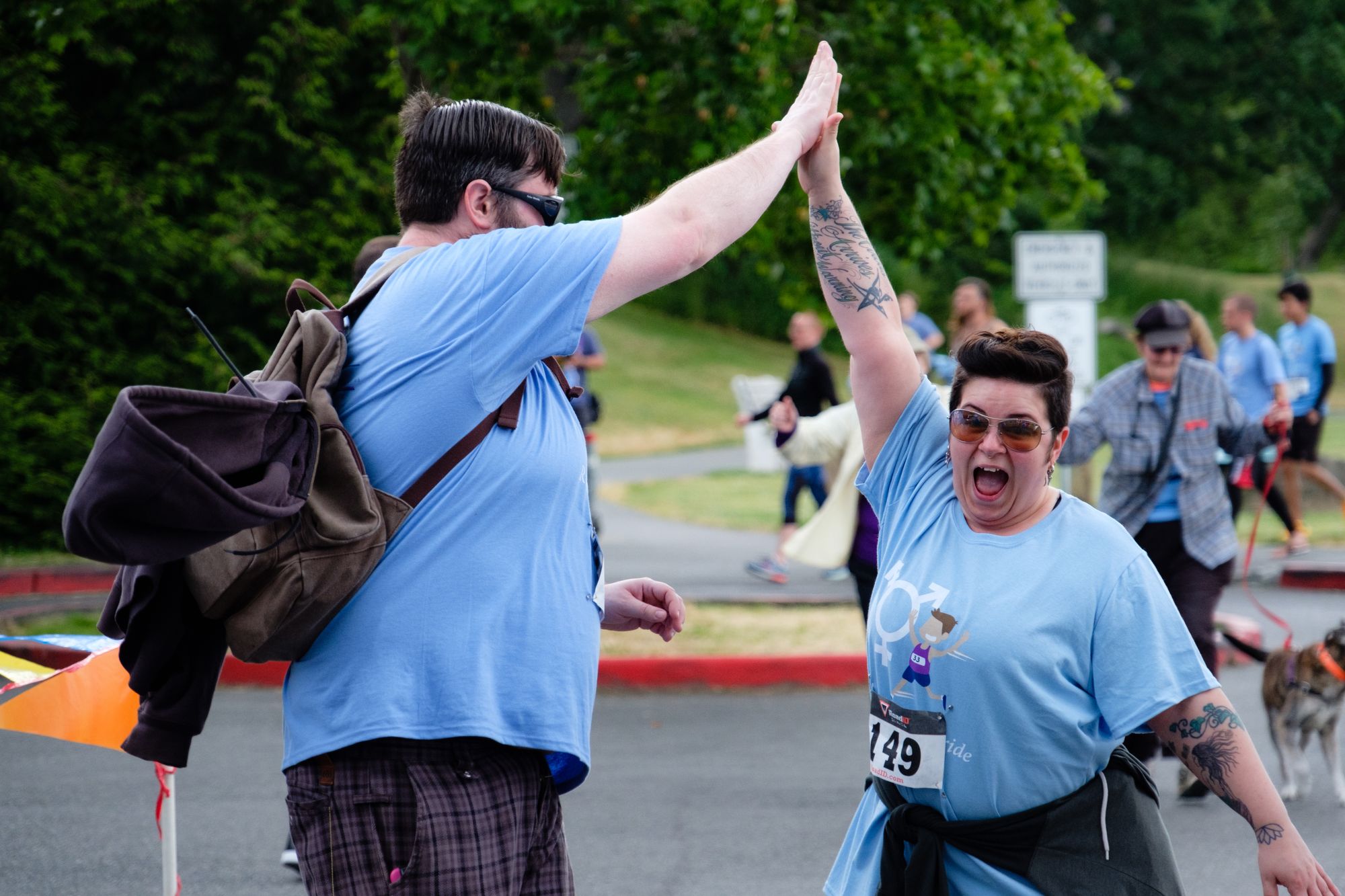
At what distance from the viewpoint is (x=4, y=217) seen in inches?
448

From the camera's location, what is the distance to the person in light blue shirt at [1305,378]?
41.9 ft

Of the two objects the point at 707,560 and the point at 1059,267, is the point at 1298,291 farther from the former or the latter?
the point at 707,560

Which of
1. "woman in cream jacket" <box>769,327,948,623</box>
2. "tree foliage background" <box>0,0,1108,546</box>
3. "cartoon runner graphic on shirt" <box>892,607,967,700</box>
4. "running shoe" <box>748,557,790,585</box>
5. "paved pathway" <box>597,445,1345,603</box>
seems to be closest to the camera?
"cartoon runner graphic on shirt" <box>892,607,967,700</box>

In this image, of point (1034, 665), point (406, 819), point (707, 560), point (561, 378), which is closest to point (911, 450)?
point (1034, 665)

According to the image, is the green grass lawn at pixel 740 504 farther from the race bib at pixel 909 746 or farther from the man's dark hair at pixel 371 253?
the race bib at pixel 909 746

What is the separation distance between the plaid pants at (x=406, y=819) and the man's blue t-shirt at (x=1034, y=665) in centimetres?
82

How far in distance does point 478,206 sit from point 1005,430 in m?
1.06

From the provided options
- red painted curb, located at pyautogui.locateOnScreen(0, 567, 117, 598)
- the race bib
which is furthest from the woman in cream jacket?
red painted curb, located at pyautogui.locateOnScreen(0, 567, 117, 598)

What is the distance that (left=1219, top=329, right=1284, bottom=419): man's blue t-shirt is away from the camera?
1201 centimetres

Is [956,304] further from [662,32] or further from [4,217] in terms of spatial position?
[4,217]

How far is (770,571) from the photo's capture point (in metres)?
11.7

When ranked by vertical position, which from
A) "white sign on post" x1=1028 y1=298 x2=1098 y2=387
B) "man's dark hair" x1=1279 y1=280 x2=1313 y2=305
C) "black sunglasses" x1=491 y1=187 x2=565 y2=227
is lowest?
"man's dark hair" x1=1279 y1=280 x2=1313 y2=305

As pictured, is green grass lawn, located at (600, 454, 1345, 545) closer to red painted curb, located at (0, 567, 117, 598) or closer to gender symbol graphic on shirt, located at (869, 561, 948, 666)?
red painted curb, located at (0, 567, 117, 598)

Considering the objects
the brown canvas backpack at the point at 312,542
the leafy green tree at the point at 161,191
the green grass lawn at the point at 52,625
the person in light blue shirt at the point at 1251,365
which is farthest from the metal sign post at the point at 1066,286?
the brown canvas backpack at the point at 312,542
